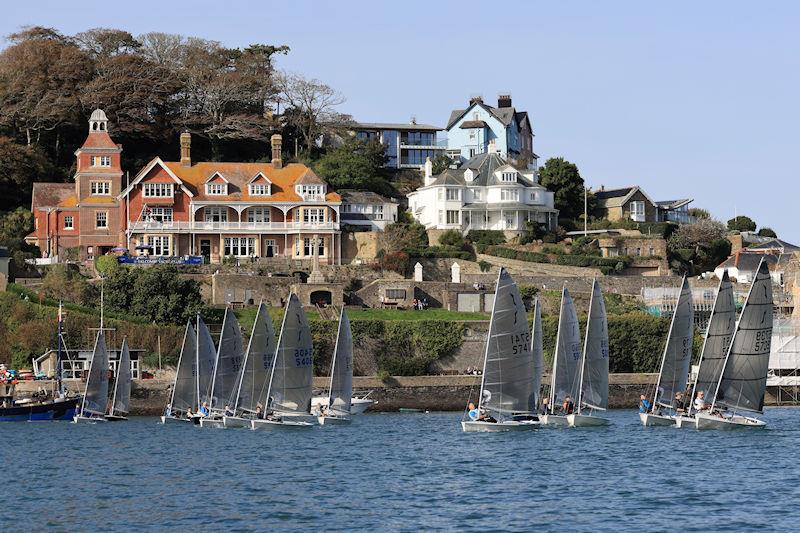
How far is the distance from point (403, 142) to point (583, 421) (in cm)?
6690

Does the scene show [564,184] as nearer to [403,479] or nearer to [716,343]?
[716,343]

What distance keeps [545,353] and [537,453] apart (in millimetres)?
29639

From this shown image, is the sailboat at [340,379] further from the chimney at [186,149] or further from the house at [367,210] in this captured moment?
the chimney at [186,149]

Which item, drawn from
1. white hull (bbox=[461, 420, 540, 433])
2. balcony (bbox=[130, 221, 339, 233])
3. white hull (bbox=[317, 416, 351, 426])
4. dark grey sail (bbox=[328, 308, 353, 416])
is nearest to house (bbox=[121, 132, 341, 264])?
balcony (bbox=[130, 221, 339, 233])

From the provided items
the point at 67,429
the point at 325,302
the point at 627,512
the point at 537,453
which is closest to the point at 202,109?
the point at 325,302

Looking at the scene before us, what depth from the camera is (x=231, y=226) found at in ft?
315

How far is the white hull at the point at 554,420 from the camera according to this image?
59.7 m

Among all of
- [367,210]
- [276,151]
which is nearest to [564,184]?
[367,210]

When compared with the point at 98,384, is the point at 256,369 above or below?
above

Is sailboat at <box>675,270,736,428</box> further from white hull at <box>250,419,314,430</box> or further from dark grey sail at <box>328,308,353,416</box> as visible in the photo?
white hull at <box>250,419,314,430</box>

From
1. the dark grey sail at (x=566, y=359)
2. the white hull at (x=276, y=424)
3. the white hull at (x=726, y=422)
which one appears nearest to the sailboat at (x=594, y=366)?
the dark grey sail at (x=566, y=359)

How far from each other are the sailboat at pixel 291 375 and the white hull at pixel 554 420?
33.6 ft

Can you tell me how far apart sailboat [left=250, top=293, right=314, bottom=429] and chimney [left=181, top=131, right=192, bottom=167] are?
3918 cm

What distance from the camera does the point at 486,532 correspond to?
3559 cm
